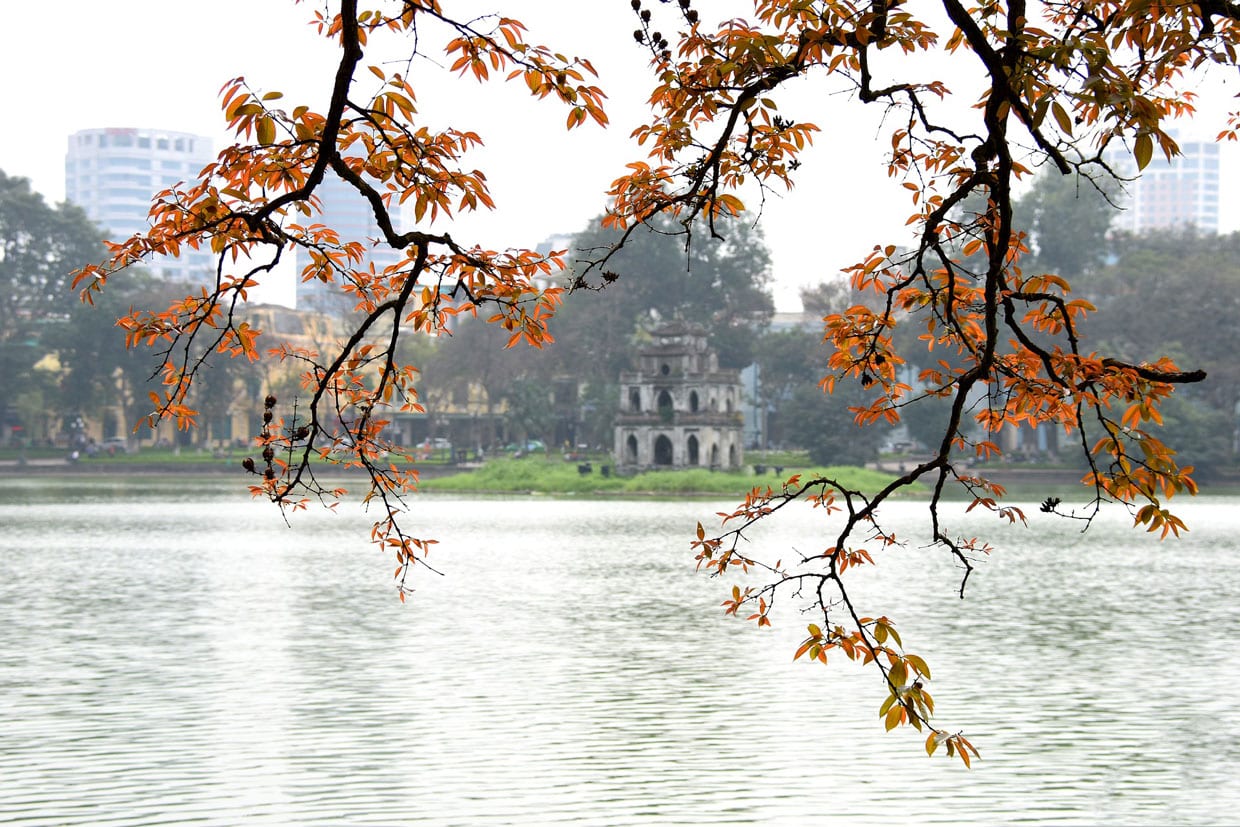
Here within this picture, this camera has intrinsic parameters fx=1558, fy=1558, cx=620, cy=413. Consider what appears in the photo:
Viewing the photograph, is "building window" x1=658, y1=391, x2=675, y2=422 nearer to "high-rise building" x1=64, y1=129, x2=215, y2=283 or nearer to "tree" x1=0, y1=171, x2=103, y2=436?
"tree" x1=0, y1=171, x2=103, y2=436

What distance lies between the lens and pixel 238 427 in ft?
257

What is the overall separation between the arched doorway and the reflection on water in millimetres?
31271

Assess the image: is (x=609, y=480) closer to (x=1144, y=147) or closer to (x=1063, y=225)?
(x=1063, y=225)

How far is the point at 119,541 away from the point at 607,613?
12.7 metres

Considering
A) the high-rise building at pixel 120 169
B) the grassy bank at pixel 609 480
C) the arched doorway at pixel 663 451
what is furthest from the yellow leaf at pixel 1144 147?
the high-rise building at pixel 120 169

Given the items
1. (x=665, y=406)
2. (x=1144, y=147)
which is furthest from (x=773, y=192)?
(x=665, y=406)

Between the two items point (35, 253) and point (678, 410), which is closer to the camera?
point (678, 410)

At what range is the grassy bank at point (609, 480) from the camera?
4903cm

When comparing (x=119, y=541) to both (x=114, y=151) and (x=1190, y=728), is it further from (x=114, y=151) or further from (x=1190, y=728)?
(x=114, y=151)

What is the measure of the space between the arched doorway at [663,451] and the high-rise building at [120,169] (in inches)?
5323

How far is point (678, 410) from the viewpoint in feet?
176

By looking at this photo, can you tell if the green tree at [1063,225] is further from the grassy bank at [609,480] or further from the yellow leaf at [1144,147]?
the yellow leaf at [1144,147]

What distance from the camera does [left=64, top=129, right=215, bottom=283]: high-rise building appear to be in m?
179

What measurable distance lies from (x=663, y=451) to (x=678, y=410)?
1.68 m
